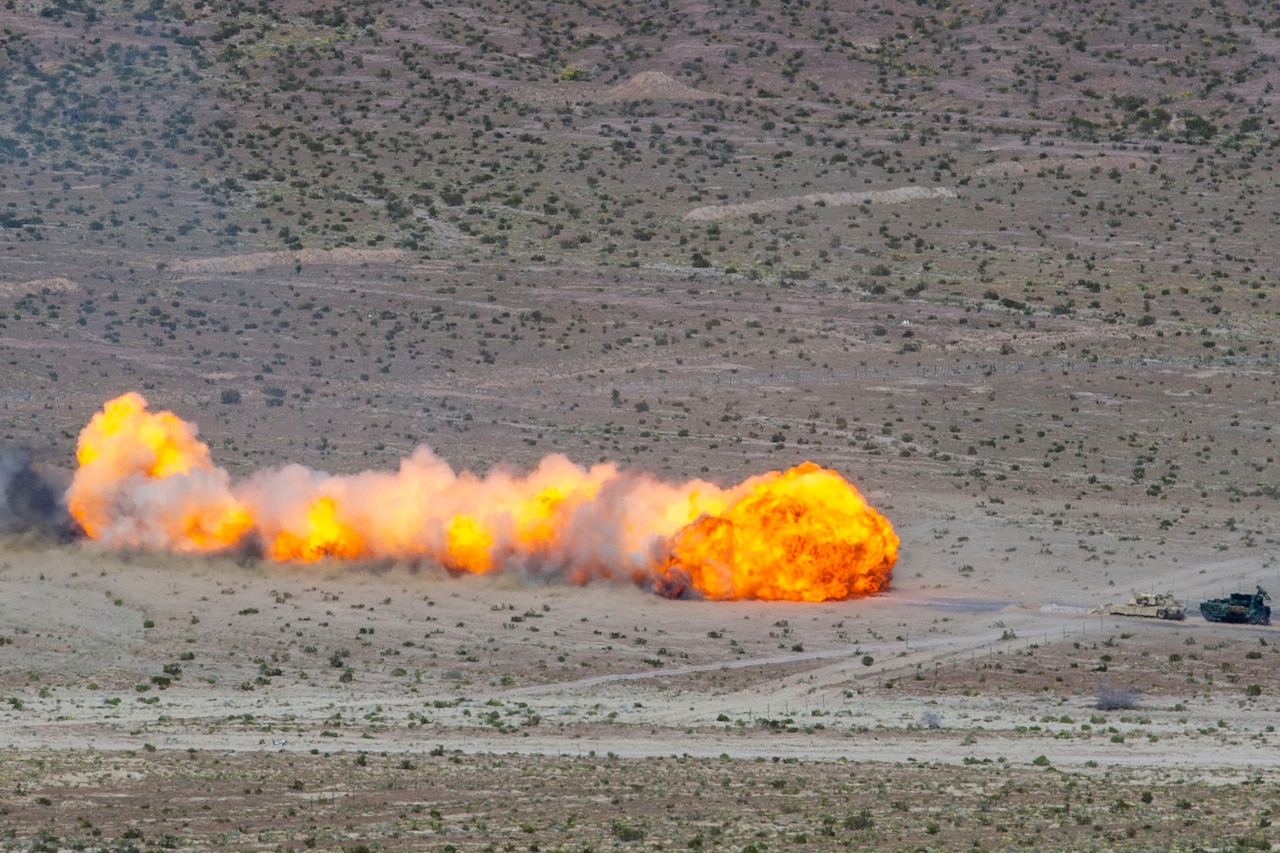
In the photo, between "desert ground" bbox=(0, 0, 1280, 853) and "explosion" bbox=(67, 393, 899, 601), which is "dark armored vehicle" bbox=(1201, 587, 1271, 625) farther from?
"explosion" bbox=(67, 393, 899, 601)

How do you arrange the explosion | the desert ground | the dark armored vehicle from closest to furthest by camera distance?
1. the desert ground
2. the dark armored vehicle
3. the explosion

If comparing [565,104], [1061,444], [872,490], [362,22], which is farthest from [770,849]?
[362,22]

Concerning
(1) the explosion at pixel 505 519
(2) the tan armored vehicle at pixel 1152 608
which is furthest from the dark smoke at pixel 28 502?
(2) the tan armored vehicle at pixel 1152 608

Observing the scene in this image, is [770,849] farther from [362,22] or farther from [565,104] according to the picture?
[362,22]

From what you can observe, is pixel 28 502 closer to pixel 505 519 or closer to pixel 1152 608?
pixel 505 519

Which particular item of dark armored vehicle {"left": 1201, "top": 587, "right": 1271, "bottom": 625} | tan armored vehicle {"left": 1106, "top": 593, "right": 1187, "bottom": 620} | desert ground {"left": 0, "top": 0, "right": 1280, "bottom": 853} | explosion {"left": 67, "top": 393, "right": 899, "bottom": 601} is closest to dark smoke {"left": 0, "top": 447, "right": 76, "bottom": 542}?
desert ground {"left": 0, "top": 0, "right": 1280, "bottom": 853}

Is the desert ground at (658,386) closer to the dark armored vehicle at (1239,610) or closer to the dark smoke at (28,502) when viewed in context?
the dark smoke at (28,502)
